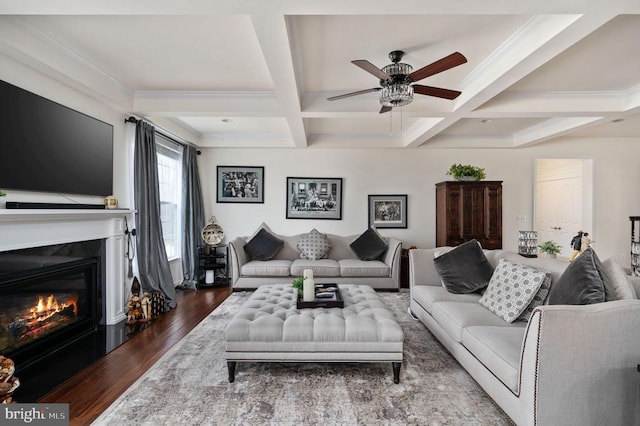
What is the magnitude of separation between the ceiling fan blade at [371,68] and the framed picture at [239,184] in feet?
12.4

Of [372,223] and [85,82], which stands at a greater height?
[85,82]

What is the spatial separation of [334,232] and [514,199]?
3472 millimetres

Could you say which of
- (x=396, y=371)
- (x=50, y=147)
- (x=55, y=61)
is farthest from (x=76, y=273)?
(x=396, y=371)

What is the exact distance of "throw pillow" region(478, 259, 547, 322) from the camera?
2.37 metres

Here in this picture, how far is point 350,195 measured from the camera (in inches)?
235

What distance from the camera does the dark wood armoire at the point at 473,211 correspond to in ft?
17.6

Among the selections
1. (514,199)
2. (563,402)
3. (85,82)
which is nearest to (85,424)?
(563,402)

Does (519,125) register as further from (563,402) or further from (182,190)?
(182,190)

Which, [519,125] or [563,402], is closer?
[563,402]

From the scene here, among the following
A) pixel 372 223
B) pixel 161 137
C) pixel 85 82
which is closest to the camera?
pixel 85 82

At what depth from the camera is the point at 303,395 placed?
7.06 ft

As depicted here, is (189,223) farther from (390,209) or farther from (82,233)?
(390,209)

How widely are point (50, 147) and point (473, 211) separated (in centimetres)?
568

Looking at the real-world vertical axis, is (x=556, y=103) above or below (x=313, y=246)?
above
